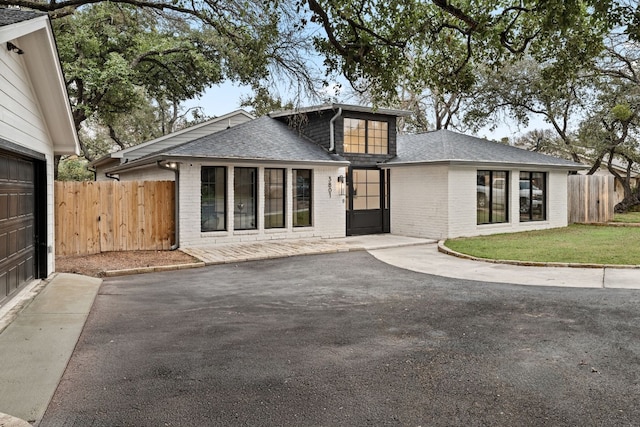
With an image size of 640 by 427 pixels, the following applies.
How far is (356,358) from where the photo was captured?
13.6ft

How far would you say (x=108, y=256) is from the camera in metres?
10.4

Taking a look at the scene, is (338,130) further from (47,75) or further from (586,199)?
(586,199)

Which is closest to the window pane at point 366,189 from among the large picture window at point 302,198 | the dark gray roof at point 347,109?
the dark gray roof at point 347,109

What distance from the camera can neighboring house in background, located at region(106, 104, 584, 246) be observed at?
39.8 feet

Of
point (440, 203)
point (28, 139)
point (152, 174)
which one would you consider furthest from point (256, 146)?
point (28, 139)

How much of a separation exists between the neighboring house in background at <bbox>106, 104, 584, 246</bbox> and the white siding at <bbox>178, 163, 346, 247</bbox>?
3 cm

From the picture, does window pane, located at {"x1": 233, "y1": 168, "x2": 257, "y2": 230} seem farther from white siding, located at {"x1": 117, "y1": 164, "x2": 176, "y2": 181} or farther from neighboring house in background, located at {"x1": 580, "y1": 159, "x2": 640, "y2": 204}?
neighboring house in background, located at {"x1": 580, "y1": 159, "x2": 640, "y2": 204}

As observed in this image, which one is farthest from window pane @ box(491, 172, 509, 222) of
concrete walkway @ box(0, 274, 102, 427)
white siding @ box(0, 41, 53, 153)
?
white siding @ box(0, 41, 53, 153)

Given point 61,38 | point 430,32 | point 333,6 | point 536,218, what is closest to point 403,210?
point 536,218

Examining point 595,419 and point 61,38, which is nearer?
point 595,419

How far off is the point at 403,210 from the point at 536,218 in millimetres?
5265

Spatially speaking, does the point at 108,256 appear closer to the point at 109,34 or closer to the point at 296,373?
the point at 296,373

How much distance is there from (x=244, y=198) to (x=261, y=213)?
63 cm

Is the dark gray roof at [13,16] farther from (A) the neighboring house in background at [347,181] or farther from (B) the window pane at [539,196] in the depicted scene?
(B) the window pane at [539,196]
